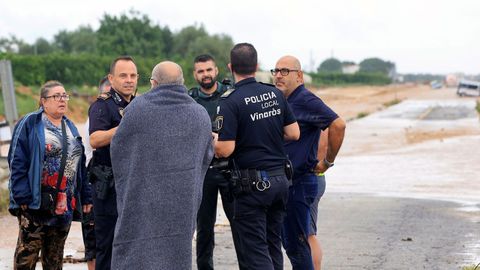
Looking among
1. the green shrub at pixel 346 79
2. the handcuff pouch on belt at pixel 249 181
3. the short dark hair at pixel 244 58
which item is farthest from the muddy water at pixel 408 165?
the green shrub at pixel 346 79

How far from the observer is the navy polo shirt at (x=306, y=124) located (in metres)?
6.59

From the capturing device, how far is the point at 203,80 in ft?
25.3

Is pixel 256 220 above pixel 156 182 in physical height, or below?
below

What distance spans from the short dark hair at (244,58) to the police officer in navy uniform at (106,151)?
846 mm

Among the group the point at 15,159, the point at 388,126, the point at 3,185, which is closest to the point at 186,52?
the point at 388,126

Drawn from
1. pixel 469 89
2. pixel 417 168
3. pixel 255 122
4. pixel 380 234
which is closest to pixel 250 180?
pixel 255 122

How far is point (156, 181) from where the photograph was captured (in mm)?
5117

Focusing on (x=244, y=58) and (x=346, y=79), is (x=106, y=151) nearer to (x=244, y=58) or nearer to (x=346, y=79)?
(x=244, y=58)

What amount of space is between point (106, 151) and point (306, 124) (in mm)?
1530

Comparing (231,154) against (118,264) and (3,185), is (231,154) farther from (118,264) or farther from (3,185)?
(3,185)

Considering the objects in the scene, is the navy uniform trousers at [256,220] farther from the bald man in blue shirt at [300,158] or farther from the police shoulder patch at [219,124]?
the police shoulder patch at [219,124]

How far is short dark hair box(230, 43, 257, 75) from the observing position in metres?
6.20

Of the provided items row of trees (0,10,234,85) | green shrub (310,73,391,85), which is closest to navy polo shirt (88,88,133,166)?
row of trees (0,10,234,85)

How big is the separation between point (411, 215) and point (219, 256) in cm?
389
